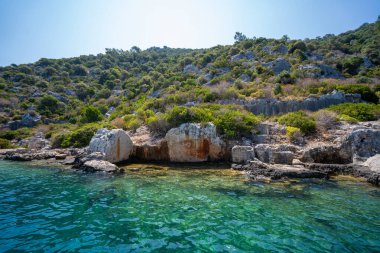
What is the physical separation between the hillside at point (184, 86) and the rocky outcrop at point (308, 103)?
1.68 metres

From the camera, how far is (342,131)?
55.8ft

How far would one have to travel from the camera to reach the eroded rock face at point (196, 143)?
16.9 metres

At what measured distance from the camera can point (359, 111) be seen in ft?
63.0

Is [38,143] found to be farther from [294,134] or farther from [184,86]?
[294,134]

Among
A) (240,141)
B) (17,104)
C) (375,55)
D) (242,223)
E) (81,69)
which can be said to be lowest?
(242,223)

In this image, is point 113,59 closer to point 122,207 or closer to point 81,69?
point 81,69

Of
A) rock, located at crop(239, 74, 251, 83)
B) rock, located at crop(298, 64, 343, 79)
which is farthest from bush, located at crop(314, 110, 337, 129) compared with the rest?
rock, located at crop(239, 74, 251, 83)

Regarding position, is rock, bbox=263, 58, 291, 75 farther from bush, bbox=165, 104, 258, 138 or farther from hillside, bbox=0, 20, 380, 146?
bush, bbox=165, 104, 258, 138

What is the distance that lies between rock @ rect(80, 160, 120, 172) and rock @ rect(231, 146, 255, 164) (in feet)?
25.1

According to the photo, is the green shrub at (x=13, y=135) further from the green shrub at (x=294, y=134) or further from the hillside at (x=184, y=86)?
the green shrub at (x=294, y=134)

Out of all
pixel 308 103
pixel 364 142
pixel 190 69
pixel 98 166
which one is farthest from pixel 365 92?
pixel 190 69

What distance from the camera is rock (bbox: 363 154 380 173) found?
11814 millimetres

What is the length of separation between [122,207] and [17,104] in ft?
150

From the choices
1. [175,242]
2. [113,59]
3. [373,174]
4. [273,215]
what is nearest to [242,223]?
[273,215]
